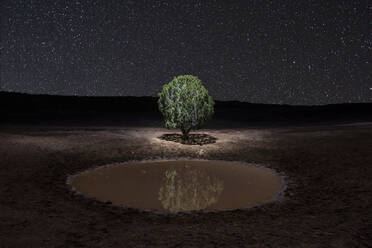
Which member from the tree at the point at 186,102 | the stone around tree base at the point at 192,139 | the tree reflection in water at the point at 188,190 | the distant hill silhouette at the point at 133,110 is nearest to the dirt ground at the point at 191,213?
the tree reflection in water at the point at 188,190

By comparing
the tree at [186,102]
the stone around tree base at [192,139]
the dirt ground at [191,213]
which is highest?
the tree at [186,102]

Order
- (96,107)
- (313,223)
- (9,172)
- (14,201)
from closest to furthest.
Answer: (313,223) → (14,201) → (9,172) → (96,107)

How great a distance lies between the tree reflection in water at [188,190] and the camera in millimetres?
8984

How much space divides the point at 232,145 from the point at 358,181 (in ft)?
26.0

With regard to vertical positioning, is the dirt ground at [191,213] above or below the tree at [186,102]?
below

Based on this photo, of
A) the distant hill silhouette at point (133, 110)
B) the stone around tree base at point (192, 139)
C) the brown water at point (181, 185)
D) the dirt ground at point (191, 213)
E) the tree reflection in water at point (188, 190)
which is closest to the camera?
the dirt ground at point (191, 213)

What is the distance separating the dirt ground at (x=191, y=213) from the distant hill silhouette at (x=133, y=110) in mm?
30099

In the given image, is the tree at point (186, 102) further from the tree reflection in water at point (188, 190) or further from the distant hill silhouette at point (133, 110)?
the distant hill silhouette at point (133, 110)

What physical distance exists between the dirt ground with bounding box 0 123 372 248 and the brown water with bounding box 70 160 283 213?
579 mm

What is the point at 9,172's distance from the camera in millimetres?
11984

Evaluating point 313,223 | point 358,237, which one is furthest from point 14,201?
point 358,237

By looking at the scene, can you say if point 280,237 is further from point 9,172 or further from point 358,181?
point 9,172

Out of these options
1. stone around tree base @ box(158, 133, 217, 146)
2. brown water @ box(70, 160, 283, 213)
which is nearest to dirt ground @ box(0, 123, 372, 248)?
brown water @ box(70, 160, 283, 213)

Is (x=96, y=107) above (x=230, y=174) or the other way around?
above
